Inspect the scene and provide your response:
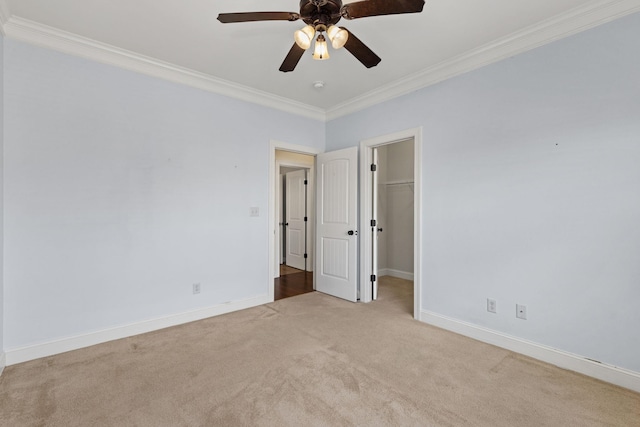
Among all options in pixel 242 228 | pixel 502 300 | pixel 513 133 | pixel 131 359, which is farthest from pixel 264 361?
pixel 513 133

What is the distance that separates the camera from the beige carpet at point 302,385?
176 cm

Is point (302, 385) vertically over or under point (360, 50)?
under

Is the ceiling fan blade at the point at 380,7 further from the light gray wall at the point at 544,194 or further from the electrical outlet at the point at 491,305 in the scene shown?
the electrical outlet at the point at 491,305

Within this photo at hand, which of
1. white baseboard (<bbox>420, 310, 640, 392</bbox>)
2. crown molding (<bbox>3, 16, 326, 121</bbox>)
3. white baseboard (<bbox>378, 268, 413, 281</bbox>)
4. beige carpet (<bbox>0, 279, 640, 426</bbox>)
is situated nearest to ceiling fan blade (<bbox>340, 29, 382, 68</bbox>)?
crown molding (<bbox>3, 16, 326, 121</bbox>)

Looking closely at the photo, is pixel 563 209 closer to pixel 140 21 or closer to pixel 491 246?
pixel 491 246

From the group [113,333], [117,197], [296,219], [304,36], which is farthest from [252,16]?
[296,219]

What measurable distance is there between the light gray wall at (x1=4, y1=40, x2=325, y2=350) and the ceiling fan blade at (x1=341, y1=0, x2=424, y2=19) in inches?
90.3

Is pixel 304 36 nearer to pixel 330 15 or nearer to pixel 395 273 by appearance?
pixel 330 15

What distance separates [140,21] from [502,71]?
313 centimetres

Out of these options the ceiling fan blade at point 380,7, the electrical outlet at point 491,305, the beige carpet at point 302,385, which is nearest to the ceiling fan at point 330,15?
the ceiling fan blade at point 380,7

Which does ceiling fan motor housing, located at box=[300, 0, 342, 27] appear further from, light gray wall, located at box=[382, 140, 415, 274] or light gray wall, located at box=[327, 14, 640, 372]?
light gray wall, located at box=[382, 140, 415, 274]

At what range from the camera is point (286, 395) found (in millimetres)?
1965

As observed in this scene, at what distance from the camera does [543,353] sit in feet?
7.97

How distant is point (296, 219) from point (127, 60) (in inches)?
153
